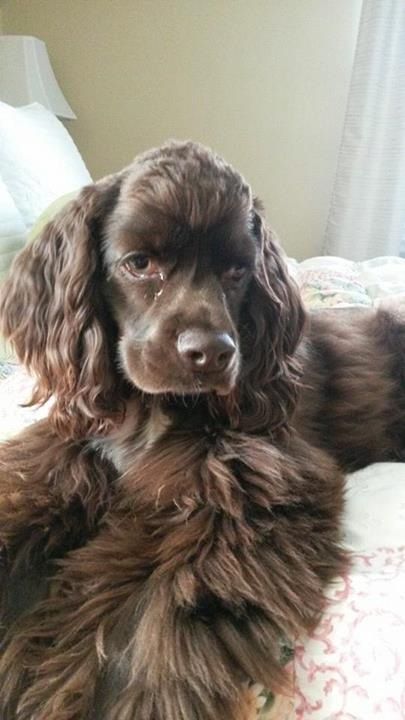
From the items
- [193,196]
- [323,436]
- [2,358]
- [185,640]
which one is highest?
[193,196]

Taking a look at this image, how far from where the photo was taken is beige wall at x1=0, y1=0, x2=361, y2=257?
2969mm

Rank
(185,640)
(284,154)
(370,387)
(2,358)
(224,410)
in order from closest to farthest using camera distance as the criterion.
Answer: (185,640) < (224,410) < (370,387) < (2,358) < (284,154)

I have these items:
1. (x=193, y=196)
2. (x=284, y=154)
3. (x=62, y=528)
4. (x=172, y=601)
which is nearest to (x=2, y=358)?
(x=62, y=528)

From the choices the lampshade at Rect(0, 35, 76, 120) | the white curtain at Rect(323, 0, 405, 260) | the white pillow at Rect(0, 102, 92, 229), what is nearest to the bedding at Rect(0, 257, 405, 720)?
the white pillow at Rect(0, 102, 92, 229)

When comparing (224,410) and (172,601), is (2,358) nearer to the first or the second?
(224,410)

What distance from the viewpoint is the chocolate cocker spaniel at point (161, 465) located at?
728mm

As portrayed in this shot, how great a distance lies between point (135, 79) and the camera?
10.7ft

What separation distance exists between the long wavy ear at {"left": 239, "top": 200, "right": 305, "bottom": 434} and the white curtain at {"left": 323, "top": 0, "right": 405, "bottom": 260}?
197 centimetres

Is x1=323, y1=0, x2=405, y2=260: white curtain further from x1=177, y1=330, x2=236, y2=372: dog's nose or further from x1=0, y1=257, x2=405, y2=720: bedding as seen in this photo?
x1=177, y1=330, x2=236, y2=372: dog's nose

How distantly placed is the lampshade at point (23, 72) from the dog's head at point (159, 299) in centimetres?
212

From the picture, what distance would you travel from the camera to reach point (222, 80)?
10.2 ft

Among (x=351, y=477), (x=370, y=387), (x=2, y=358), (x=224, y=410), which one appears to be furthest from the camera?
(x=2, y=358)

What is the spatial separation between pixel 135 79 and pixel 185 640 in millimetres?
→ 3073

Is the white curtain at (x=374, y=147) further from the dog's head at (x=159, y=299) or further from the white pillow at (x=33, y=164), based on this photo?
the dog's head at (x=159, y=299)
